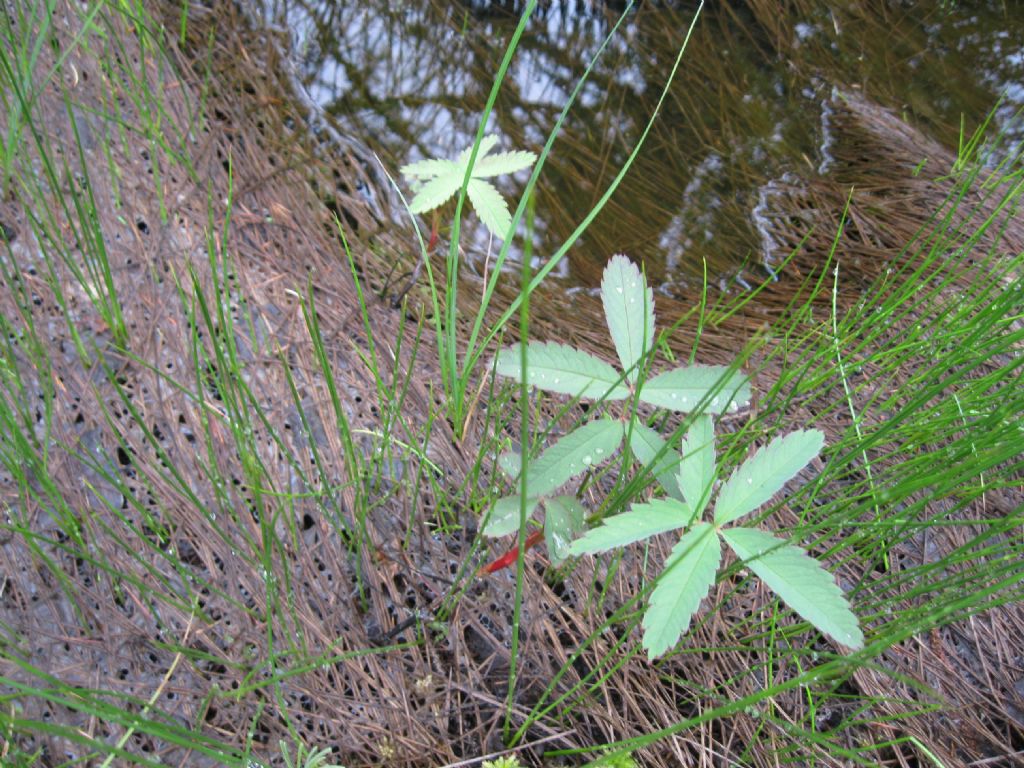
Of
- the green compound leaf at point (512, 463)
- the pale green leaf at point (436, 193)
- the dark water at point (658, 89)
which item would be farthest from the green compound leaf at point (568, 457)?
the dark water at point (658, 89)

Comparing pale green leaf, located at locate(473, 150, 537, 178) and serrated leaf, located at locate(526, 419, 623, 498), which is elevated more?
pale green leaf, located at locate(473, 150, 537, 178)

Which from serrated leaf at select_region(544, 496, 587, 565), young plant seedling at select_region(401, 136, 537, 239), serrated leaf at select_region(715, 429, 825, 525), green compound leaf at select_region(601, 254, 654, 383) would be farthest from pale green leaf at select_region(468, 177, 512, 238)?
serrated leaf at select_region(715, 429, 825, 525)

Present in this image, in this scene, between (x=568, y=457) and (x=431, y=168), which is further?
(x=431, y=168)

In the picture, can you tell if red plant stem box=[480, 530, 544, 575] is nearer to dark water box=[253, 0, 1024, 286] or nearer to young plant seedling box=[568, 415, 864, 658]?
young plant seedling box=[568, 415, 864, 658]

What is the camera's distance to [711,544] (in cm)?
102

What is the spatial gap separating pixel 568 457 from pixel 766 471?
0.30 m

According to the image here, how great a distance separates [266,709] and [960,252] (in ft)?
6.25

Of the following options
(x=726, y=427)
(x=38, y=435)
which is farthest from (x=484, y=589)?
(x=38, y=435)

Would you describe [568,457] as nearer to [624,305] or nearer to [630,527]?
[630,527]

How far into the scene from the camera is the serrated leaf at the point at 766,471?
1077 mm

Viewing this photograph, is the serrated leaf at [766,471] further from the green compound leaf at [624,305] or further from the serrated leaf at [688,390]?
the green compound leaf at [624,305]

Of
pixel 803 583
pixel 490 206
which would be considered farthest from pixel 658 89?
pixel 803 583

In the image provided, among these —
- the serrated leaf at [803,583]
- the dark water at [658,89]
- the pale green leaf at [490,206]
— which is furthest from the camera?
the dark water at [658,89]

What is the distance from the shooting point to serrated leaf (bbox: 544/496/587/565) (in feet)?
3.81
